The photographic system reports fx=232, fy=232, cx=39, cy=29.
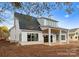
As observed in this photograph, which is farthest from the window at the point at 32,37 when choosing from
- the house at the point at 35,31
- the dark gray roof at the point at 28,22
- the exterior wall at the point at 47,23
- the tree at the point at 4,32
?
the tree at the point at 4,32

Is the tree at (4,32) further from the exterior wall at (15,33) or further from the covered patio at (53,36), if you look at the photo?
the covered patio at (53,36)

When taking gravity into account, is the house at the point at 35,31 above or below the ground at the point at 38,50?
above

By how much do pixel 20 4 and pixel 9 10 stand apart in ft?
0.72

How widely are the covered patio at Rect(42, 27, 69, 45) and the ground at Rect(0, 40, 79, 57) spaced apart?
0.09m

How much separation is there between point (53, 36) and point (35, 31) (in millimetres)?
326

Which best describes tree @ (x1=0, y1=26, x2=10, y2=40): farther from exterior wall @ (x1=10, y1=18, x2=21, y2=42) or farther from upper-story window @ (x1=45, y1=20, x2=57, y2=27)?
upper-story window @ (x1=45, y1=20, x2=57, y2=27)

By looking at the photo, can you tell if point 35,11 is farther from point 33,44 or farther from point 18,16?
point 33,44

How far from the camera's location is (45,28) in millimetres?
4051

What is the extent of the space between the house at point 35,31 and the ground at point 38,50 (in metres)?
0.09

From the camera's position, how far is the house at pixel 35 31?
13.2 ft

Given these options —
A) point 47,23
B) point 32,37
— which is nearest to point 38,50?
point 32,37

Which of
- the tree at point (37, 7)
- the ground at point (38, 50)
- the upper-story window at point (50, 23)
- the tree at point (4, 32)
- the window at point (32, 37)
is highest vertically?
the tree at point (37, 7)

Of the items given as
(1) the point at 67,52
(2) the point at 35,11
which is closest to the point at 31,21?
(2) the point at 35,11

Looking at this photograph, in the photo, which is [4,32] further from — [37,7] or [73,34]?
[73,34]
